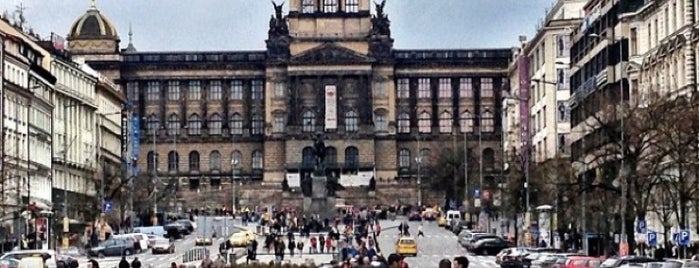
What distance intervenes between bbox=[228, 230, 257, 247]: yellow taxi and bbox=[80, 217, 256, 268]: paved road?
122 centimetres

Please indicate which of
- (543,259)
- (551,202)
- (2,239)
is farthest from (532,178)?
(543,259)

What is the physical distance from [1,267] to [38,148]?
71.7 m

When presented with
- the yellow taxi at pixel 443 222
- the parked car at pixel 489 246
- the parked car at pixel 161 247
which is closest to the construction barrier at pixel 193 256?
the parked car at pixel 161 247

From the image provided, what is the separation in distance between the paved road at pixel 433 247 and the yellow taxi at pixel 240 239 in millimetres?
8180

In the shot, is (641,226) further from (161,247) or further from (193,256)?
(161,247)

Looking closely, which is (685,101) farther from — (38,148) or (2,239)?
(38,148)

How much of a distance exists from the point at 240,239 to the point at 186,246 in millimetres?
10307

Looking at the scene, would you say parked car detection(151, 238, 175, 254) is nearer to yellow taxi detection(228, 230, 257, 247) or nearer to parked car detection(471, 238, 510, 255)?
yellow taxi detection(228, 230, 257, 247)

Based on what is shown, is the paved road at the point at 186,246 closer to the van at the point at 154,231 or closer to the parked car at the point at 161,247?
the parked car at the point at 161,247

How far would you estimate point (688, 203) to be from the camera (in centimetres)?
10350

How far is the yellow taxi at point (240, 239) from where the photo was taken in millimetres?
139375

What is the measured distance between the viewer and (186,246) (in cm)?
15138

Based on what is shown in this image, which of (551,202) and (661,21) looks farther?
(551,202)

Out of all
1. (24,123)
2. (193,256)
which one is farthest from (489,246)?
(24,123)
